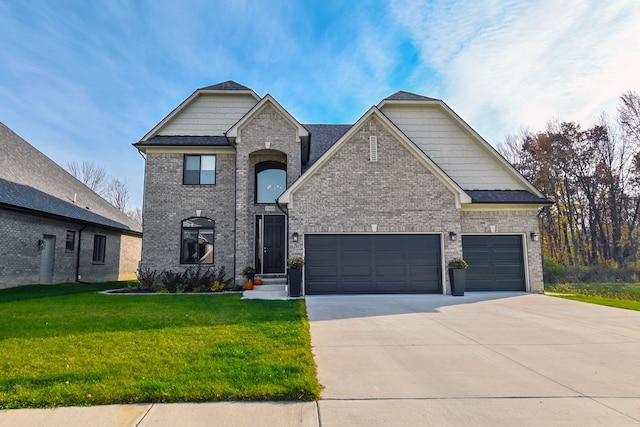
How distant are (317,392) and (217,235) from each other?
1071cm

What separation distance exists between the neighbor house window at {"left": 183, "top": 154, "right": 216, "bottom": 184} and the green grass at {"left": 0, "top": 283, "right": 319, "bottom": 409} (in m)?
6.69

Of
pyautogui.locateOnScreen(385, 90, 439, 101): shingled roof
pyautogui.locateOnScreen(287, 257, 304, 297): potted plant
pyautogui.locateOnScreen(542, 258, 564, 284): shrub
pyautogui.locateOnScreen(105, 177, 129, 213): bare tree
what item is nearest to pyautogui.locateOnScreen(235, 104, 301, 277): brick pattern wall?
pyautogui.locateOnScreen(287, 257, 304, 297): potted plant

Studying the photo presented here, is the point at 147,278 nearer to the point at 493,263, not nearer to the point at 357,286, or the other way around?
the point at 357,286

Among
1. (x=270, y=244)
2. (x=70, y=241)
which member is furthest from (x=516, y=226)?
(x=70, y=241)

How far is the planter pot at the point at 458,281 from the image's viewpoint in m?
11.1

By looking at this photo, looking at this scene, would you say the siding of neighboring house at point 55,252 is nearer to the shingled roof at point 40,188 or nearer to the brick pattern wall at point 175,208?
the shingled roof at point 40,188

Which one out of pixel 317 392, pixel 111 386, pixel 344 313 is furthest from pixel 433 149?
pixel 111 386

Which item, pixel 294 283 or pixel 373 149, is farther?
pixel 373 149

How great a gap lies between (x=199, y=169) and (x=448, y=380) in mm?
12220

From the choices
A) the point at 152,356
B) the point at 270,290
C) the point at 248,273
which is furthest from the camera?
the point at 248,273

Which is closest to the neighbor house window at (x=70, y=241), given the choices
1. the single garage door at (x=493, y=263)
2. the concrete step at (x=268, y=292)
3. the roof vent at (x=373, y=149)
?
the concrete step at (x=268, y=292)

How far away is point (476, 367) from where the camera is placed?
4.23 metres

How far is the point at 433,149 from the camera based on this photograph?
45.6ft

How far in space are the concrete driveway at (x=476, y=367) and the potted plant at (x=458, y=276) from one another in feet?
10.6
